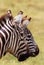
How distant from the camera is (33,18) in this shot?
1.67 metres

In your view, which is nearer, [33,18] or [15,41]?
[15,41]

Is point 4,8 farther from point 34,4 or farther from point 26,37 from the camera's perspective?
point 26,37

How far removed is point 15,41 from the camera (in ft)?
4.07

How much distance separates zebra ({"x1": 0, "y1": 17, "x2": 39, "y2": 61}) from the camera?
4.00 ft

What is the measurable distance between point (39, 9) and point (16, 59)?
1.90ft

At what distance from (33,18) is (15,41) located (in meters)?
0.47

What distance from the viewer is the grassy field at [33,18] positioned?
1354 millimetres

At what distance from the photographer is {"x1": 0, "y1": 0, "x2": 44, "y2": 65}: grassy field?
1.35m

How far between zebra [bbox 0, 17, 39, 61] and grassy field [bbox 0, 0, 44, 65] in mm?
63

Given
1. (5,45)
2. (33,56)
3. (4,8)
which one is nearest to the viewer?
(5,45)

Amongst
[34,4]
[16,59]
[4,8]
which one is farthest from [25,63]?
[34,4]

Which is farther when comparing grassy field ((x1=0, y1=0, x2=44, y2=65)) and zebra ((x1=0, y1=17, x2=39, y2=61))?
grassy field ((x1=0, y1=0, x2=44, y2=65))

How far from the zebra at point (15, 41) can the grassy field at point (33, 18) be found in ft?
0.21

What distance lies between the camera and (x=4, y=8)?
1670 mm
